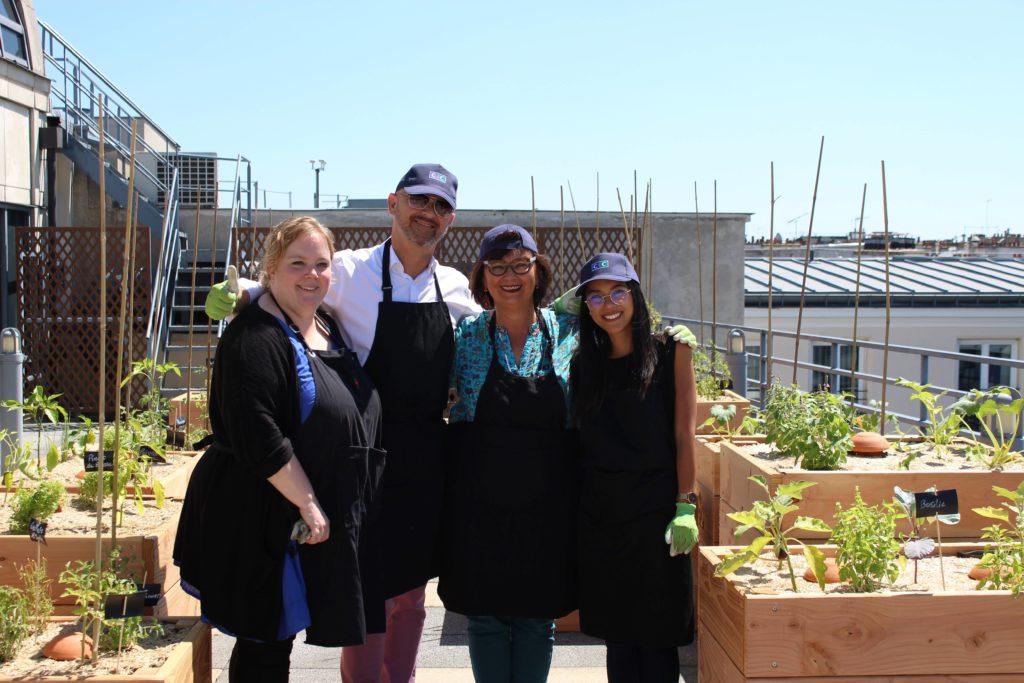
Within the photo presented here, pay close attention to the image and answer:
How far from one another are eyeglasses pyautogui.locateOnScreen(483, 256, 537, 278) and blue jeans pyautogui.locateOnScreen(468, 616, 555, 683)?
0.96 meters

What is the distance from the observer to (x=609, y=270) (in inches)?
98.9

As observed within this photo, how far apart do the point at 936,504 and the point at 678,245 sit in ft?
33.6

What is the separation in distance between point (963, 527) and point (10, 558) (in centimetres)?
311

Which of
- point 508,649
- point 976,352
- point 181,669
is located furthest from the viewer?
point 976,352

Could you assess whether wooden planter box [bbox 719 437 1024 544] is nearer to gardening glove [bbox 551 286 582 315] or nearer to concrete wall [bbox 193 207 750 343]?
gardening glove [bbox 551 286 582 315]

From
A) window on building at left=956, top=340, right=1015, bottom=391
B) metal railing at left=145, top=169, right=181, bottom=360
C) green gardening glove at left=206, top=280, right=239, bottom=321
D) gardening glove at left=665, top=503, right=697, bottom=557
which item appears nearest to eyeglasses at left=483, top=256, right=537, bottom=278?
green gardening glove at left=206, top=280, right=239, bottom=321

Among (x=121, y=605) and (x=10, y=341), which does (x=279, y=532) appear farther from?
(x=10, y=341)

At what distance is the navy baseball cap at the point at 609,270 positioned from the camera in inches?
98.4

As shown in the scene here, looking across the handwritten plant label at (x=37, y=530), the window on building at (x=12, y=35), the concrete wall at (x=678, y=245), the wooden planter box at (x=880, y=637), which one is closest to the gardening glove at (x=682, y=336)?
the wooden planter box at (x=880, y=637)

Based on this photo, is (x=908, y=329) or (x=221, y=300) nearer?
(x=221, y=300)

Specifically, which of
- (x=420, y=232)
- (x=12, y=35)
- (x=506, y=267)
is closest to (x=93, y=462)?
(x=420, y=232)

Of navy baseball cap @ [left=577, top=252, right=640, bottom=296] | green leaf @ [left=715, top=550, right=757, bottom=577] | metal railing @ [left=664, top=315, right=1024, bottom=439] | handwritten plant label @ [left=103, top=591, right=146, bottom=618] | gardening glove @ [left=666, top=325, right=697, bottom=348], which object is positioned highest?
navy baseball cap @ [left=577, top=252, right=640, bottom=296]

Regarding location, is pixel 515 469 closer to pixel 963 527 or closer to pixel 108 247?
pixel 963 527

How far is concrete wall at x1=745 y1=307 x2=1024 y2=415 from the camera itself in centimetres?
1872
